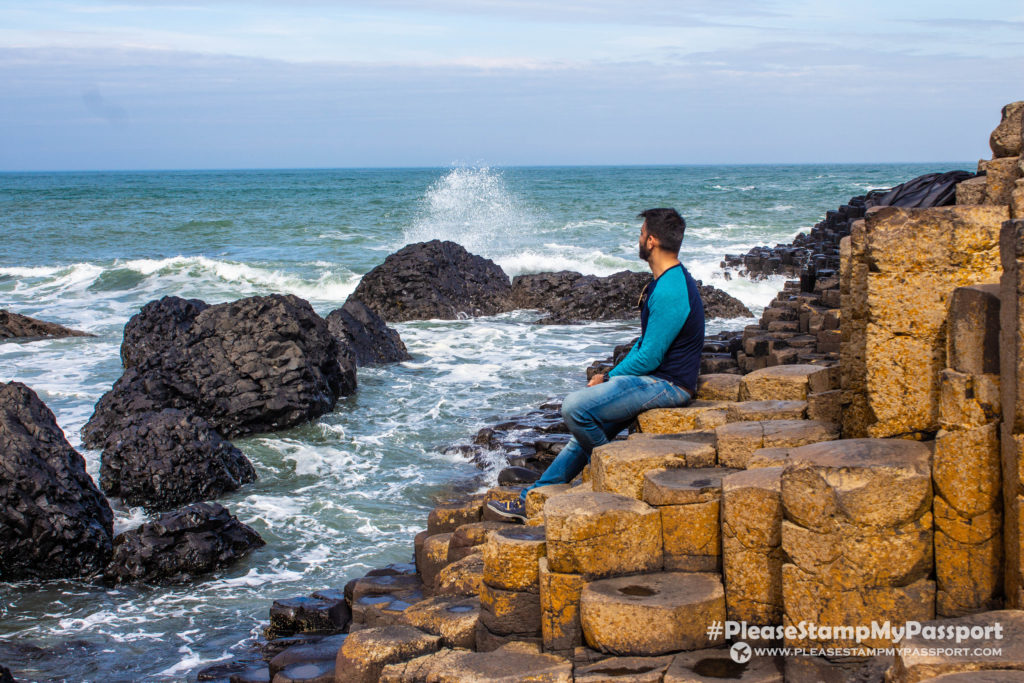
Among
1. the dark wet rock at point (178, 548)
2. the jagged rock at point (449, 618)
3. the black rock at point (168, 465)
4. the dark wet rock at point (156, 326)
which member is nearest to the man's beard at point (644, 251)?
the jagged rock at point (449, 618)

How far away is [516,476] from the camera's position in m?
7.48

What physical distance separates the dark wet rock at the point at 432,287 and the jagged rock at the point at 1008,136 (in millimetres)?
14290

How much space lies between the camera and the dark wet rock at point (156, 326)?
1378cm

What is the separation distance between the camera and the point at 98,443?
10.9 meters

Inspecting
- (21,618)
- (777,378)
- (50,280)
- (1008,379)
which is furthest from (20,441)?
(50,280)

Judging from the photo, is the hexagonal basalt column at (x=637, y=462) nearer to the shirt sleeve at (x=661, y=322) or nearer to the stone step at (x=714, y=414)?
the stone step at (x=714, y=414)

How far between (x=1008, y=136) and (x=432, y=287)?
14.8 meters

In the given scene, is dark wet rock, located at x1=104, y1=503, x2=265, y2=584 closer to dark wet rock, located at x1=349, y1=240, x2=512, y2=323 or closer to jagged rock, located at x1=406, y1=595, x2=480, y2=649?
jagged rock, located at x1=406, y1=595, x2=480, y2=649

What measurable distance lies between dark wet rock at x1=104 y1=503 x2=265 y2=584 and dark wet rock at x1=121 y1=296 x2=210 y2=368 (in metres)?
→ 6.28

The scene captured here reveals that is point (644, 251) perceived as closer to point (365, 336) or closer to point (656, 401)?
point (656, 401)

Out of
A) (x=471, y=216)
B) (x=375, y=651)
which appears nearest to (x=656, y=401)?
(x=375, y=651)

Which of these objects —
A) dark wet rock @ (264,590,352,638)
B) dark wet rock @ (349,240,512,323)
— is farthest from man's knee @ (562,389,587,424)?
dark wet rock @ (349,240,512,323)

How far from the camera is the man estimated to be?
18.5ft

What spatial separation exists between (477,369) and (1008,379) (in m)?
11.7
